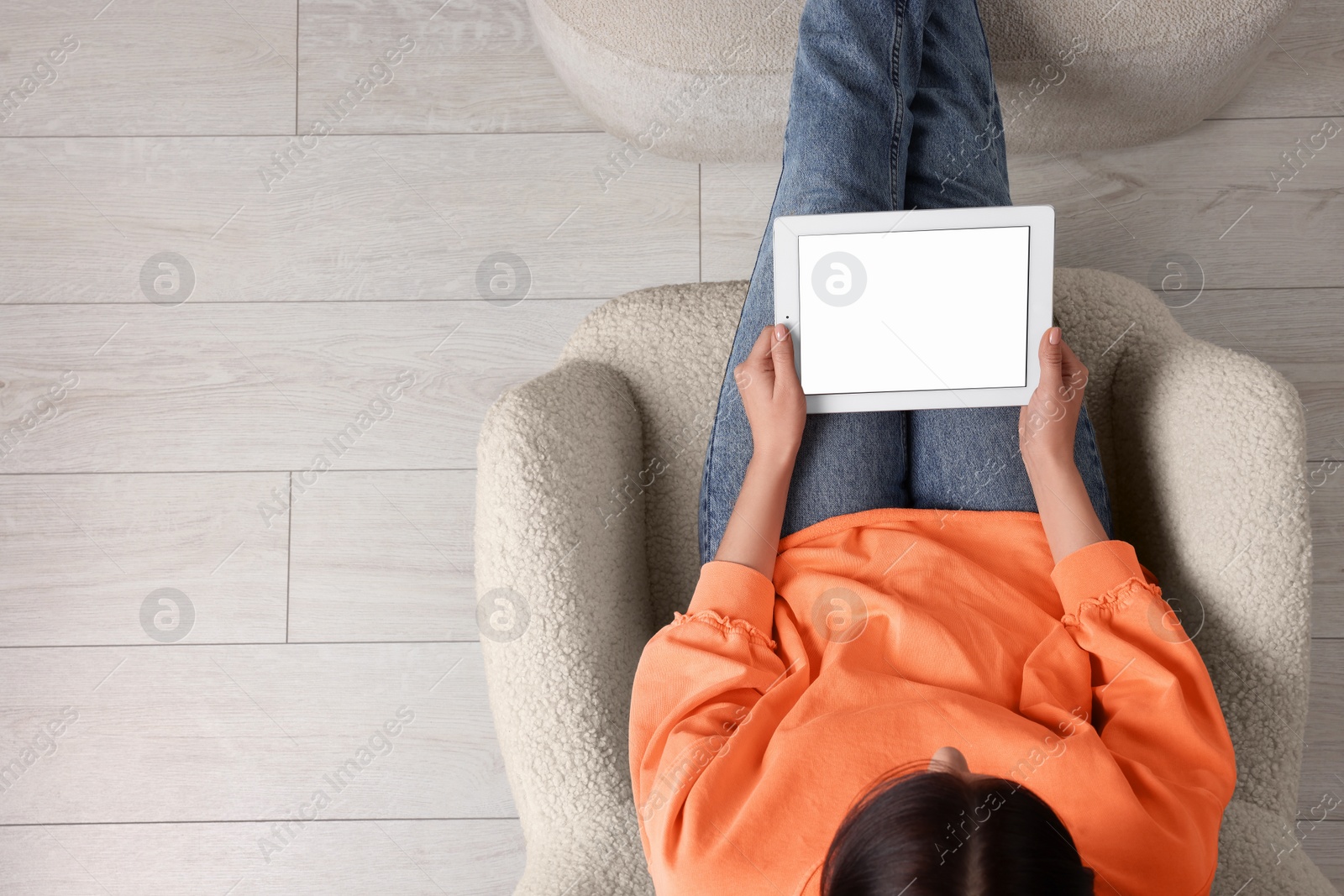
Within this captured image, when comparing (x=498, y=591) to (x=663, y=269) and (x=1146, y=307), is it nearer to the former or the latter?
(x=663, y=269)

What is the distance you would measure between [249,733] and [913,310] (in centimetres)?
94

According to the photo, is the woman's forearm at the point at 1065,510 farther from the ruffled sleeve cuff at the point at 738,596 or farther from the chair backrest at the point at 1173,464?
the ruffled sleeve cuff at the point at 738,596

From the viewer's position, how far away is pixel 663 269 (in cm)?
112

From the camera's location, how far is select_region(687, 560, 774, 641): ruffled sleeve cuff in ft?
2.26

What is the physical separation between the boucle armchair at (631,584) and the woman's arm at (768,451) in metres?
0.14

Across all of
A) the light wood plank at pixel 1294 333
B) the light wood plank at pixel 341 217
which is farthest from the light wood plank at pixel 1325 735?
the light wood plank at pixel 341 217

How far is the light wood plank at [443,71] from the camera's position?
3.73 feet

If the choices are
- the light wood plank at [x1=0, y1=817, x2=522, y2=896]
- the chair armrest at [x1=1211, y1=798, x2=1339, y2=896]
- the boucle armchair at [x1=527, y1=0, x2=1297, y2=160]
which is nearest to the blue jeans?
the boucle armchair at [x1=527, y1=0, x2=1297, y2=160]

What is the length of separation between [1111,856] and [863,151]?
597 mm

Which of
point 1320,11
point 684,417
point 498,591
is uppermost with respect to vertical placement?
point 1320,11

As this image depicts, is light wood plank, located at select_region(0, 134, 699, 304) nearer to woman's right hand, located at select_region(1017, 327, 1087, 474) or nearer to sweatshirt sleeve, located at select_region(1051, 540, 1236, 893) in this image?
woman's right hand, located at select_region(1017, 327, 1087, 474)

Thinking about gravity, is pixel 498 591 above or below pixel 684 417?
below

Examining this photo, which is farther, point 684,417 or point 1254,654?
point 684,417

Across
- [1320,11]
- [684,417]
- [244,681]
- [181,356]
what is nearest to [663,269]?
[684,417]
